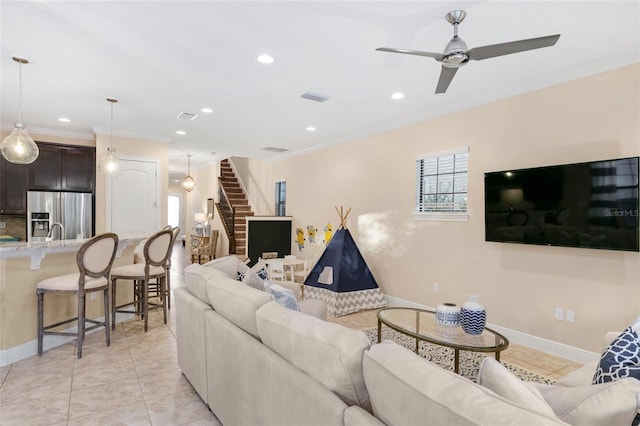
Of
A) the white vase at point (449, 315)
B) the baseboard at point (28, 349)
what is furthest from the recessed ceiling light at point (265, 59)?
A: the baseboard at point (28, 349)

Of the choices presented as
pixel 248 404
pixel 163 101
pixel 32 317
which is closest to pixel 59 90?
pixel 163 101

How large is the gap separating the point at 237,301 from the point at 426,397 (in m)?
1.32

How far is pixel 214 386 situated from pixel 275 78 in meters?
2.96

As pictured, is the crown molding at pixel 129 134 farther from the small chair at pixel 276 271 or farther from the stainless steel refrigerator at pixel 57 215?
the small chair at pixel 276 271

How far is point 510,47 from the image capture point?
2.33 m

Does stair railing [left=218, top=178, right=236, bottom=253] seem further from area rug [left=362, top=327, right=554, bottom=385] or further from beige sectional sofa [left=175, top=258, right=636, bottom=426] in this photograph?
beige sectional sofa [left=175, top=258, right=636, bottom=426]

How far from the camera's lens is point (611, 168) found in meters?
3.11

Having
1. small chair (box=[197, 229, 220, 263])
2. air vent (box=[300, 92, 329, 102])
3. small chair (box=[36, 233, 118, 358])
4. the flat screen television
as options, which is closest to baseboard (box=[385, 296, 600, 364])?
the flat screen television

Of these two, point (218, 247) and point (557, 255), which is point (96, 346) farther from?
→ point (218, 247)

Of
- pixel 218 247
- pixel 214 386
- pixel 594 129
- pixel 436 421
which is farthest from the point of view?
pixel 218 247

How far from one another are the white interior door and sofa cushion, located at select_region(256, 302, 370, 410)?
5.64 meters

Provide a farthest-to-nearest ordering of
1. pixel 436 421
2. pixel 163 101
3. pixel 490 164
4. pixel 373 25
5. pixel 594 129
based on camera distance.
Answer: pixel 163 101 < pixel 490 164 < pixel 594 129 < pixel 373 25 < pixel 436 421

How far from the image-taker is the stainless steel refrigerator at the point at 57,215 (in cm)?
595

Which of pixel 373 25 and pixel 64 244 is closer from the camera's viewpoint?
pixel 373 25
